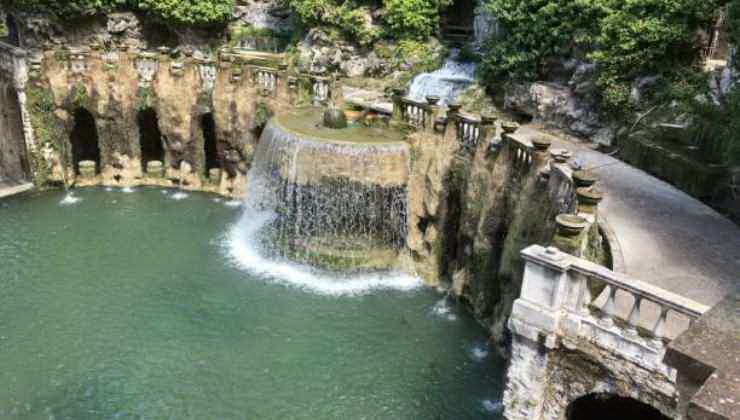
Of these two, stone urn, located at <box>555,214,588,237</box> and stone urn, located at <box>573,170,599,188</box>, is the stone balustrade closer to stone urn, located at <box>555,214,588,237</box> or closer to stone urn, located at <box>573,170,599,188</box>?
stone urn, located at <box>555,214,588,237</box>

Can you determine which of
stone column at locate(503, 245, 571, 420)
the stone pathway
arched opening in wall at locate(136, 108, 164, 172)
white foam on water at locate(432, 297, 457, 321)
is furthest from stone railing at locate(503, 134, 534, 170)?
arched opening in wall at locate(136, 108, 164, 172)

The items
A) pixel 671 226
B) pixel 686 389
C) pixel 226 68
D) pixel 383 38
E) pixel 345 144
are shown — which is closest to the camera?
pixel 686 389

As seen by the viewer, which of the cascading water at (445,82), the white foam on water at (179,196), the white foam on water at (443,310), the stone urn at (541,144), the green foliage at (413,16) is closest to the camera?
the stone urn at (541,144)

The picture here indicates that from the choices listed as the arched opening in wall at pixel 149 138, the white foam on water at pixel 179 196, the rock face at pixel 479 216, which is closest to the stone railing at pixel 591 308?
the rock face at pixel 479 216

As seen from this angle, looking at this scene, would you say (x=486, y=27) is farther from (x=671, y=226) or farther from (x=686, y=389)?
(x=686, y=389)

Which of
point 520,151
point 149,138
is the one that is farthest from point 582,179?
point 149,138

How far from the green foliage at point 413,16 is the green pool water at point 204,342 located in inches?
691

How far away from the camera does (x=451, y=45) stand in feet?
113

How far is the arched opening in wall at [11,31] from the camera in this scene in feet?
137

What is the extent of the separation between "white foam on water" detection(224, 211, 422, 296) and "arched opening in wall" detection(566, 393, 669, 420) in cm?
854

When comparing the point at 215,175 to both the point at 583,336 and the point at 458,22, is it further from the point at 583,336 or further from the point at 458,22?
the point at 583,336

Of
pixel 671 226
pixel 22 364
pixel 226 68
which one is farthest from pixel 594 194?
pixel 226 68

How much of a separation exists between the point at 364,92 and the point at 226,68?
7.91m

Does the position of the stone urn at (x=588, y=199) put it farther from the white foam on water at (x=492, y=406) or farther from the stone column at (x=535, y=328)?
the white foam on water at (x=492, y=406)
